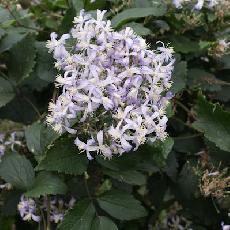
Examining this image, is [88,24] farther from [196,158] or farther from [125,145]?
[196,158]

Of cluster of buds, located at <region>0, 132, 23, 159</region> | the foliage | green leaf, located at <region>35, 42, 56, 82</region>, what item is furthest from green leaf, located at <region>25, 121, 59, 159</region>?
cluster of buds, located at <region>0, 132, 23, 159</region>

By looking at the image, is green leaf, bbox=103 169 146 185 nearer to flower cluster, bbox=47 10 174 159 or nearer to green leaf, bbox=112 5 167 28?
flower cluster, bbox=47 10 174 159

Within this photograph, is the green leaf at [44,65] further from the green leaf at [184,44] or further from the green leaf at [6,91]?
the green leaf at [184,44]

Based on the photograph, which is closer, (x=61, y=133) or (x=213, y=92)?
(x=61, y=133)

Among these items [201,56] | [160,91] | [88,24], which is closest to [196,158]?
[201,56]

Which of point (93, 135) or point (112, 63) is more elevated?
point (112, 63)

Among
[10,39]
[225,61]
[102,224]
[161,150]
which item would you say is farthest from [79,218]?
[225,61]

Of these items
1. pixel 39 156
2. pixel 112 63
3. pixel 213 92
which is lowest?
pixel 213 92
